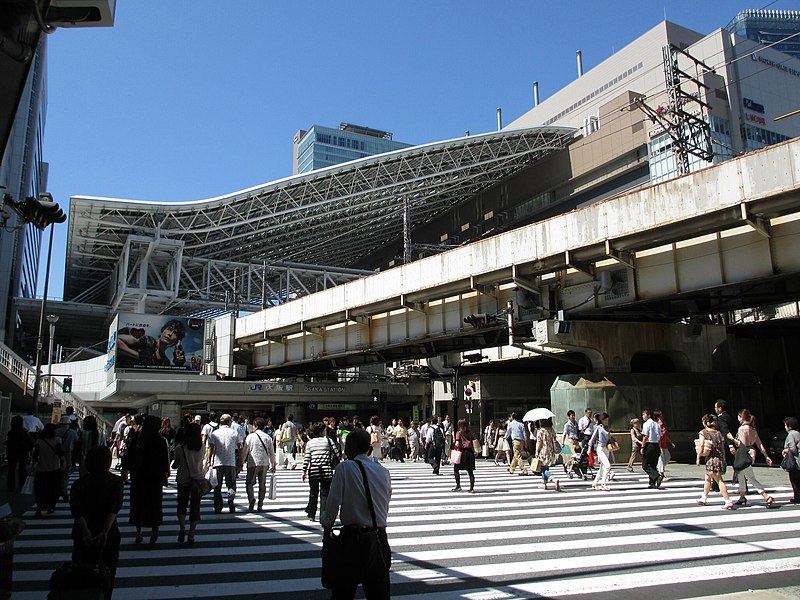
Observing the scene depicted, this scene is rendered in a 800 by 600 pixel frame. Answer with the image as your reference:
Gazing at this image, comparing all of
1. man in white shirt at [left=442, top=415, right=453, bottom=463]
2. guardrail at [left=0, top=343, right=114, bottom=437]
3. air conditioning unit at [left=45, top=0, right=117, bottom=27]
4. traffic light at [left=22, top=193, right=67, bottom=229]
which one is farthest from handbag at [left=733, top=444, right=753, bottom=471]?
guardrail at [left=0, top=343, right=114, bottom=437]

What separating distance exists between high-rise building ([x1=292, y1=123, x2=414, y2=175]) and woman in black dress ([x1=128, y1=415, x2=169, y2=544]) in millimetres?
143191

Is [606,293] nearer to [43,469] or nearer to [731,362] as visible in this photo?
[731,362]

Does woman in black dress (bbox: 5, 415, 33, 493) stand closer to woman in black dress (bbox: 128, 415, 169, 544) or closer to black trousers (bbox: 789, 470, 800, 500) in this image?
woman in black dress (bbox: 128, 415, 169, 544)

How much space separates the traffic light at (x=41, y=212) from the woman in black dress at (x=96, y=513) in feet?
28.1

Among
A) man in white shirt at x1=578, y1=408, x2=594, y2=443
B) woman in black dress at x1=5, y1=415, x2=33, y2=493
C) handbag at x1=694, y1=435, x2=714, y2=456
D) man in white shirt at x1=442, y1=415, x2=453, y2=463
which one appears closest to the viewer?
handbag at x1=694, y1=435, x2=714, y2=456

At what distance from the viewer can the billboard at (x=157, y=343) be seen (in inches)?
1641

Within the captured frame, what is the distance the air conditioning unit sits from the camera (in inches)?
217

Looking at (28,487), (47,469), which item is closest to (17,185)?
(28,487)

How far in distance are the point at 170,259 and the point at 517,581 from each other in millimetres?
49978

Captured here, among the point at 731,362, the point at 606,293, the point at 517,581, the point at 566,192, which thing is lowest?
the point at 517,581

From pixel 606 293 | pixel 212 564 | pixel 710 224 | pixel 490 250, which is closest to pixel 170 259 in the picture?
pixel 490 250

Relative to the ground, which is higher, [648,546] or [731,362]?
[731,362]

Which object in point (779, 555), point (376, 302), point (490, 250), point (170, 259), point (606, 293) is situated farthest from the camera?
point (170, 259)

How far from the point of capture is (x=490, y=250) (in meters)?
21.6
